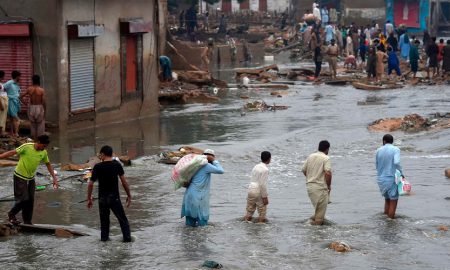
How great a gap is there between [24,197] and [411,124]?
1239 cm

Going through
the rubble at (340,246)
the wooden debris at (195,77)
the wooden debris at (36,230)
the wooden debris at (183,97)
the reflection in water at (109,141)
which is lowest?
the rubble at (340,246)

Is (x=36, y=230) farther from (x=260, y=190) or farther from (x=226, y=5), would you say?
(x=226, y=5)

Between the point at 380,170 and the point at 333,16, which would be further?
the point at 333,16

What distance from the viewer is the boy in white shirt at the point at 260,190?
14195mm

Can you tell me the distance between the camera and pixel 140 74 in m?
26.4

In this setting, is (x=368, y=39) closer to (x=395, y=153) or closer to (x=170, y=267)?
(x=395, y=153)

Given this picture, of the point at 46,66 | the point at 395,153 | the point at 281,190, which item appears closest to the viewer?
the point at 395,153

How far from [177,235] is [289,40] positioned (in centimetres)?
4262

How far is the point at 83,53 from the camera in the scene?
23.6 meters

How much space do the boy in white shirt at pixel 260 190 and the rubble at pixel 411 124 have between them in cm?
982

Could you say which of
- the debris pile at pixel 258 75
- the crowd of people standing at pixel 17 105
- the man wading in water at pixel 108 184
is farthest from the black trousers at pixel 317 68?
the man wading in water at pixel 108 184

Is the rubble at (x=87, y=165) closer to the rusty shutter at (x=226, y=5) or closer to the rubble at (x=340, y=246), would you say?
the rubble at (x=340, y=246)

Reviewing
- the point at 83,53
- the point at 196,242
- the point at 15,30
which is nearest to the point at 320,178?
the point at 196,242

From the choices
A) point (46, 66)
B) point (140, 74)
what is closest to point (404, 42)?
point (140, 74)
